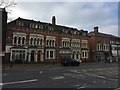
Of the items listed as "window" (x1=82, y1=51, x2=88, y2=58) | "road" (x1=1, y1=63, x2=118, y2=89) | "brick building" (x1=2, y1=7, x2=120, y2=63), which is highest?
"brick building" (x1=2, y1=7, x2=120, y2=63)

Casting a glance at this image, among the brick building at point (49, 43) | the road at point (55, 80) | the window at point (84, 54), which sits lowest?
the road at point (55, 80)

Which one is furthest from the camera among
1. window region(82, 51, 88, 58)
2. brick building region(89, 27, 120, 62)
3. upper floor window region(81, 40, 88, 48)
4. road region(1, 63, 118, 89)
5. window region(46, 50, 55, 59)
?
brick building region(89, 27, 120, 62)

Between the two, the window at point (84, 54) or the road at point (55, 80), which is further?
the window at point (84, 54)

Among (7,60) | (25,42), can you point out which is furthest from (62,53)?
(7,60)

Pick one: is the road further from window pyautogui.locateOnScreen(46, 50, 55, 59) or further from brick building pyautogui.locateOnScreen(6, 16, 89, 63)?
window pyautogui.locateOnScreen(46, 50, 55, 59)

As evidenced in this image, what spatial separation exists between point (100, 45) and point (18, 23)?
31241 millimetres

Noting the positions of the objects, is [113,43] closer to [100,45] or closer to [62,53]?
[100,45]

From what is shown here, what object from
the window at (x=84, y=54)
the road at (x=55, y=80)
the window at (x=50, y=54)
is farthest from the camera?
the window at (x=84, y=54)

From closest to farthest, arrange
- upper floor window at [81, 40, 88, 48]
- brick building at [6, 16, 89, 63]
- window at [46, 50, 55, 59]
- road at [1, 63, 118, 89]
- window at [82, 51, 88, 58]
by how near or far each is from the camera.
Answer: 1. road at [1, 63, 118, 89]
2. brick building at [6, 16, 89, 63]
3. window at [46, 50, 55, 59]
4. window at [82, 51, 88, 58]
5. upper floor window at [81, 40, 88, 48]

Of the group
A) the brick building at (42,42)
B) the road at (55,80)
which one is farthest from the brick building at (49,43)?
the road at (55,80)

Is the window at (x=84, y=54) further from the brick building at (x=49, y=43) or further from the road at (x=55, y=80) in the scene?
the road at (x=55, y=80)

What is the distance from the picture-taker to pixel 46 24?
2173 inches

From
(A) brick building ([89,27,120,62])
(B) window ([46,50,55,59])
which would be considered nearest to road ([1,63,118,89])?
(B) window ([46,50,55,59])

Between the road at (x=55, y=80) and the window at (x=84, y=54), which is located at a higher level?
the window at (x=84, y=54)
